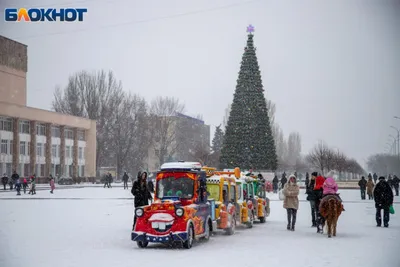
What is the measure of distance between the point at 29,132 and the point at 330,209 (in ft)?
219

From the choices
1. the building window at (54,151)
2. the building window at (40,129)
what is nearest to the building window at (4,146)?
the building window at (40,129)

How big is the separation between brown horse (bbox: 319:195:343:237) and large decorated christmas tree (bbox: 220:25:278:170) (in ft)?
117

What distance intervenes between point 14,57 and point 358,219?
61.2m

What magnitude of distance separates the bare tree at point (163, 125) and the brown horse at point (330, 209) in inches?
3010

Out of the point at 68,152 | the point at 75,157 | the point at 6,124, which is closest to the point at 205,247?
the point at 6,124

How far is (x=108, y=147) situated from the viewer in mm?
96500

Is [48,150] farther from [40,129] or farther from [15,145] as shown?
[15,145]

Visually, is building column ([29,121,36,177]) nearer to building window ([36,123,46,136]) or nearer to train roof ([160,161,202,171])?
building window ([36,123,46,136])

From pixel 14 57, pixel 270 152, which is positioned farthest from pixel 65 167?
pixel 270 152

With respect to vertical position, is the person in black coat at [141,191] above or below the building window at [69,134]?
below

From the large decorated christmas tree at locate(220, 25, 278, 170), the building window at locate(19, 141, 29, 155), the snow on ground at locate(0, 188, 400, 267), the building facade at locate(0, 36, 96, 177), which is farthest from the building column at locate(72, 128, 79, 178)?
the snow on ground at locate(0, 188, 400, 267)

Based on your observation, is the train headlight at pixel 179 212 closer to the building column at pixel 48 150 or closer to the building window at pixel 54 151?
the building column at pixel 48 150

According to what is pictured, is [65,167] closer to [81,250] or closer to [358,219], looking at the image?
[358,219]

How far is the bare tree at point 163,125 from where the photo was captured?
95.2 metres
